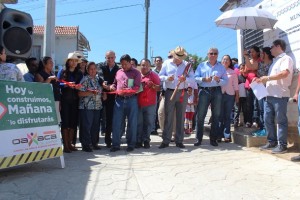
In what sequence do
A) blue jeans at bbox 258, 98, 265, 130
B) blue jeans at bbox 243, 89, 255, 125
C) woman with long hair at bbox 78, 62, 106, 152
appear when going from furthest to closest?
1. blue jeans at bbox 243, 89, 255, 125
2. blue jeans at bbox 258, 98, 265, 130
3. woman with long hair at bbox 78, 62, 106, 152

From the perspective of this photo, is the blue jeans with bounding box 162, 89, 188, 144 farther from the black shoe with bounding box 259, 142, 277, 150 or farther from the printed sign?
the printed sign

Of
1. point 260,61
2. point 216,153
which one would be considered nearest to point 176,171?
point 216,153

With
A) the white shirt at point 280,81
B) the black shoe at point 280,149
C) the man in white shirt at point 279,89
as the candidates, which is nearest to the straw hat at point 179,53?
the man in white shirt at point 279,89

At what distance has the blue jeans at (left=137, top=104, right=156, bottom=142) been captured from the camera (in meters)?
7.46

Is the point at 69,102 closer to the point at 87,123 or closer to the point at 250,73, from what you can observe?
the point at 87,123

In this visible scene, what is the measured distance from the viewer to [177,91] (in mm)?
7289

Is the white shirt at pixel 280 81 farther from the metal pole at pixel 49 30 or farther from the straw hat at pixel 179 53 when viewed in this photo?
the metal pole at pixel 49 30

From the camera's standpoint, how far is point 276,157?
6172mm

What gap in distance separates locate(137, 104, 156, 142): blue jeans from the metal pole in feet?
8.43

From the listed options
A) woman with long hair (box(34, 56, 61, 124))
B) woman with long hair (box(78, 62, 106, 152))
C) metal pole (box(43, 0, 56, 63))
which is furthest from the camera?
metal pole (box(43, 0, 56, 63))

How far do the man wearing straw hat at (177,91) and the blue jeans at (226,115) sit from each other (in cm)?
99

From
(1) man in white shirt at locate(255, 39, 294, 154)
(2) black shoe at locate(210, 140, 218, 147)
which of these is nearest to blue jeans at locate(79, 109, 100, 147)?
(2) black shoe at locate(210, 140, 218, 147)

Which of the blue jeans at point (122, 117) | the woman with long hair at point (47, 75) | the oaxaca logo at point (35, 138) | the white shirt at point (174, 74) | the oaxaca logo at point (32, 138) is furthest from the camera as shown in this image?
the white shirt at point (174, 74)

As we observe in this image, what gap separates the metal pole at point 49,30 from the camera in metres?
8.27
